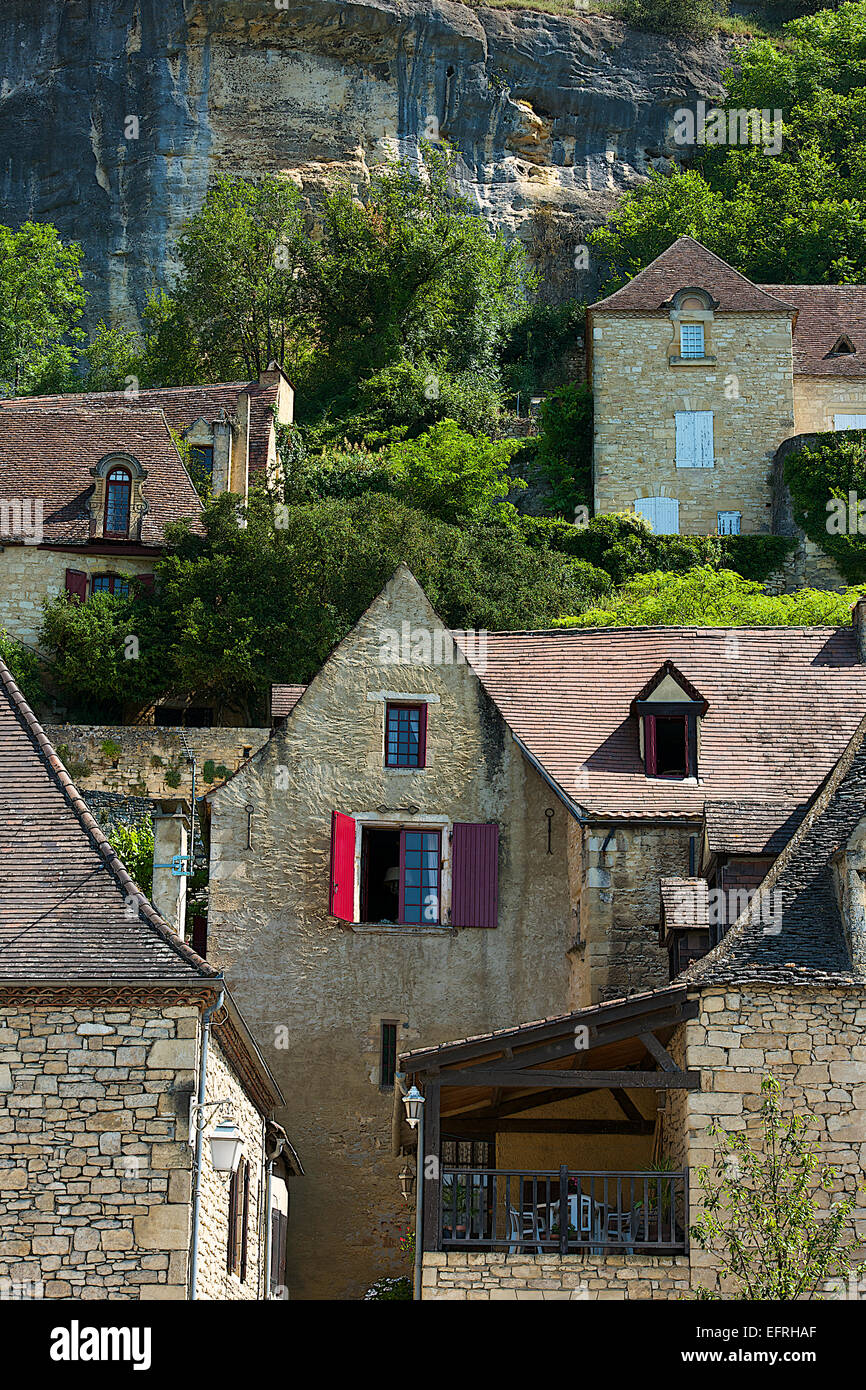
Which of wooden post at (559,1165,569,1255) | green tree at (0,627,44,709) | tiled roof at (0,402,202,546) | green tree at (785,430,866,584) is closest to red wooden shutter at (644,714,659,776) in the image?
wooden post at (559,1165,569,1255)

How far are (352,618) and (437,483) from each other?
281 inches

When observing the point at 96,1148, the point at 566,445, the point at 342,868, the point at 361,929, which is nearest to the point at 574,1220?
the point at 96,1148

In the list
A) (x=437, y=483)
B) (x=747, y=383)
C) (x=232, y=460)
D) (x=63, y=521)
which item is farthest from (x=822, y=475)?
(x=63, y=521)

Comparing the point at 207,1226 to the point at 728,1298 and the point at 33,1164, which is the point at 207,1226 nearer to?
the point at 33,1164

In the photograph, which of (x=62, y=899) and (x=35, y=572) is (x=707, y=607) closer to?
(x=35, y=572)

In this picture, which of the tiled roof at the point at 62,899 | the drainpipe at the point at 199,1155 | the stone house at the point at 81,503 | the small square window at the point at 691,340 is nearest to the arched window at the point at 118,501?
the stone house at the point at 81,503

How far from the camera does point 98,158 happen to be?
2299 inches

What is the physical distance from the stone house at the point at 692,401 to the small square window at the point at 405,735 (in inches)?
750

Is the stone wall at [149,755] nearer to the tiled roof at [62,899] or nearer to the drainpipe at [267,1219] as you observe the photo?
the drainpipe at [267,1219]

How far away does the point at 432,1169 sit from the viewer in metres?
15.6

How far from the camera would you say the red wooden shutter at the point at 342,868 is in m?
21.5

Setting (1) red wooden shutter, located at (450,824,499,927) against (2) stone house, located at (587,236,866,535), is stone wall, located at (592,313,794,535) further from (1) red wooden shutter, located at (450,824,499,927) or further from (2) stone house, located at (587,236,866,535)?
(1) red wooden shutter, located at (450,824,499,927)

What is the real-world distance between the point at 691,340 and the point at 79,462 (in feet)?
44.5

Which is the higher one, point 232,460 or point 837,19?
point 837,19
